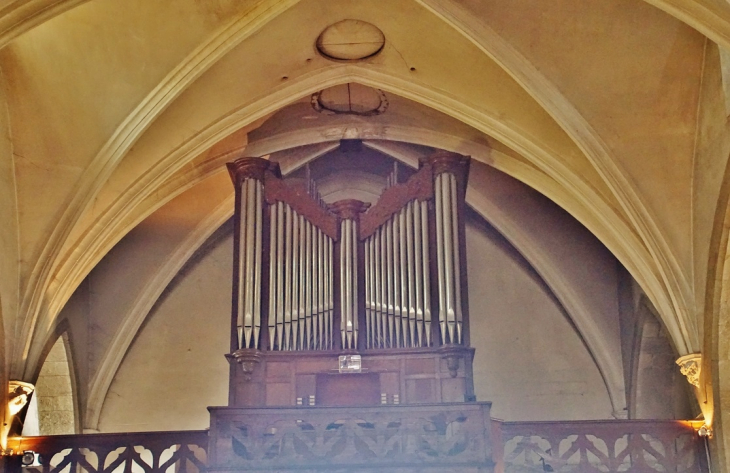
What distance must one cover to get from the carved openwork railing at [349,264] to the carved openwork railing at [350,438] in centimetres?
106

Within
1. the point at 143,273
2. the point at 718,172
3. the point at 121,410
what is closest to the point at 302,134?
the point at 143,273

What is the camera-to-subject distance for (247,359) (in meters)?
10.7

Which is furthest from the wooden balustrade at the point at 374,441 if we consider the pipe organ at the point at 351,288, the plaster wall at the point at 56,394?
the plaster wall at the point at 56,394

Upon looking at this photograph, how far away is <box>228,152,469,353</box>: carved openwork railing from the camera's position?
10.9 metres

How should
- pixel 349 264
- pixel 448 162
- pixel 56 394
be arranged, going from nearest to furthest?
pixel 349 264, pixel 448 162, pixel 56 394

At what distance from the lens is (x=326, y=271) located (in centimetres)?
1131

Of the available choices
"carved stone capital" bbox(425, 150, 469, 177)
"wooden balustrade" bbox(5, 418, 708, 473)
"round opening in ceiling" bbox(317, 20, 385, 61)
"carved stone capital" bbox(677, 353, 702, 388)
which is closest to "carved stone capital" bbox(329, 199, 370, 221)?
"carved stone capital" bbox(425, 150, 469, 177)

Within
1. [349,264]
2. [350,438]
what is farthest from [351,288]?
[350,438]

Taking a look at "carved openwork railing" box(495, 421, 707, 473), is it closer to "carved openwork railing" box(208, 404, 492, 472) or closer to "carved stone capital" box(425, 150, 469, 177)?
"carved openwork railing" box(208, 404, 492, 472)

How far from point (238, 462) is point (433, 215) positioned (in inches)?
134

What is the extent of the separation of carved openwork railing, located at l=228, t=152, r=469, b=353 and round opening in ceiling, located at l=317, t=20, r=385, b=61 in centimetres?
136

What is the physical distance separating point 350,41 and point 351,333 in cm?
299

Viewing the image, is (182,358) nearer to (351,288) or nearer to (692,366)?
(351,288)

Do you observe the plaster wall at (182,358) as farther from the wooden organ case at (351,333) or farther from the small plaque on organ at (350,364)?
the small plaque on organ at (350,364)
